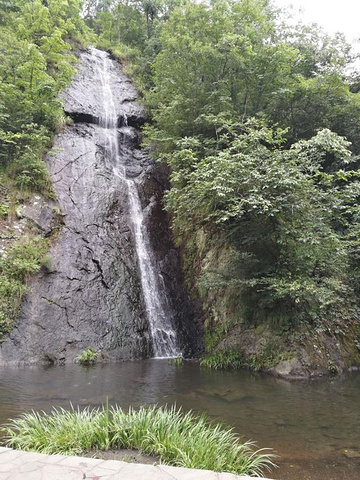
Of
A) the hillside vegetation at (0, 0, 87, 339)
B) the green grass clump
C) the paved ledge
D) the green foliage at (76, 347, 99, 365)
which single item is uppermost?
the hillside vegetation at (0, 0, 87, 339)

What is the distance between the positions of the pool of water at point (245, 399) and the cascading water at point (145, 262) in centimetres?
175

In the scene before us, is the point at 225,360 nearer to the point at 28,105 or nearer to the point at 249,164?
the point at 249,164

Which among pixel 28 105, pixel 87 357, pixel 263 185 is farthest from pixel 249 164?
pixel 28 105

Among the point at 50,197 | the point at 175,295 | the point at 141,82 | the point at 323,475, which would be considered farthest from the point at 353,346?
the point at 141,82

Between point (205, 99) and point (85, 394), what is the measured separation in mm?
10930

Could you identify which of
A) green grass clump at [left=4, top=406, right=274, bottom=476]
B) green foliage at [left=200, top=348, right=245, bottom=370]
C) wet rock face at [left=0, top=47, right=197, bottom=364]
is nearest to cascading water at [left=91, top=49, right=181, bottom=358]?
wet rock face at [left=0, top=47, right=197, bottom=364]

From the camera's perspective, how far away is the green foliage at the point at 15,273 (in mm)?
9039

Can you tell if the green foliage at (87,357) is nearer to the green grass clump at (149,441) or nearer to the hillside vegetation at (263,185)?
the hillside vegetation at (263,185)

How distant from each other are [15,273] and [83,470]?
8.14 meters

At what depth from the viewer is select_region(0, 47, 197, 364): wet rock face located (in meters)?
9.38

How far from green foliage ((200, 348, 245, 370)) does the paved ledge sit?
640 centimetres

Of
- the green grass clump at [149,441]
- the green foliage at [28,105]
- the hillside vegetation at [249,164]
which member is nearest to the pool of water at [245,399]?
the green grass clump at [149,441]

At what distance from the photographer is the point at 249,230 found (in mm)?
9172

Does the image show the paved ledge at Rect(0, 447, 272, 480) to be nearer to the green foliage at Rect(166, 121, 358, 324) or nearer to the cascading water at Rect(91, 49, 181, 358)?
the green foliage at Rect(166, 121, 358, 324)
